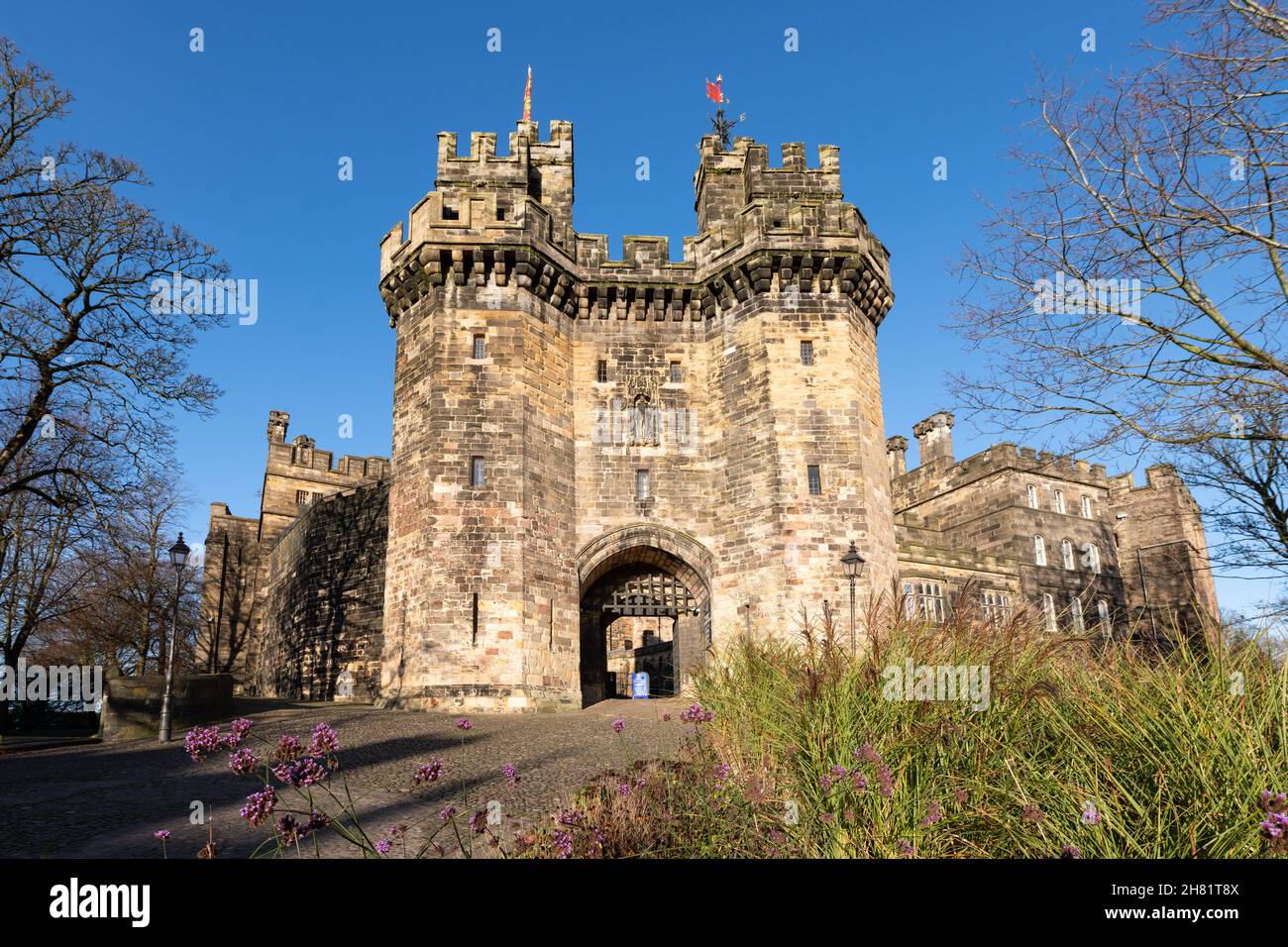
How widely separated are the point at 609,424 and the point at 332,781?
1200 cm

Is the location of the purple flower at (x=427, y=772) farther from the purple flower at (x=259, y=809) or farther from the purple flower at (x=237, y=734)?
the purple flower at (x=237, y=734)

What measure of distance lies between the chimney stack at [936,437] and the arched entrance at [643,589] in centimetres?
2005

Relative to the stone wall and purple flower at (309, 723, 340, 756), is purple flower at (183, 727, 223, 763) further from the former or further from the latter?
the stone wall

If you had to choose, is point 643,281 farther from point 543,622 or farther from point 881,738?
point 881,738

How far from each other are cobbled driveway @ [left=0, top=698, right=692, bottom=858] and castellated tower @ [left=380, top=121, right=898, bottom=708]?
3.32m

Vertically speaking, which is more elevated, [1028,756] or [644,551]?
[644,551]

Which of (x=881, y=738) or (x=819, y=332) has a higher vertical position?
(x=819, y=332)

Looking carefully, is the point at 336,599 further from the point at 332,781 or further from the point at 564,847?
the point at 564,847

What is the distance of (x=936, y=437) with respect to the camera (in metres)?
35.0

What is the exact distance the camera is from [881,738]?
15.3ft

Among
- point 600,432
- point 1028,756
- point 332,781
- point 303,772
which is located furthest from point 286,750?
point 600,432
